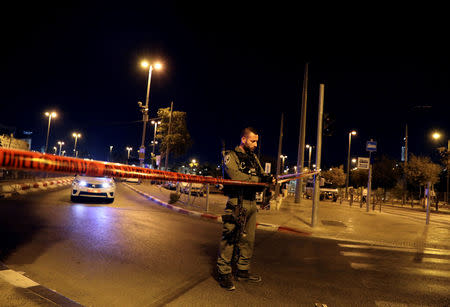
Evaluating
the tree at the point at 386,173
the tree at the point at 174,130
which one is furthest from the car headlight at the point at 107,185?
the tree at the point at 386,173

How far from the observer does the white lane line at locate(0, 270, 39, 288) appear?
3.34m

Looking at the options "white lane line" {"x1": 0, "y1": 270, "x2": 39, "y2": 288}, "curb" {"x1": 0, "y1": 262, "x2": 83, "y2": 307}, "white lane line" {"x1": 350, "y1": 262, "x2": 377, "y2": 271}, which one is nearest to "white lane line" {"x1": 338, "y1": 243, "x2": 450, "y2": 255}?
"white lane line" {"x1": 350, "y1": 262, "x2": 377, "y2": 271}

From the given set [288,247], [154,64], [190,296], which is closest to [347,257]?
[288,247]

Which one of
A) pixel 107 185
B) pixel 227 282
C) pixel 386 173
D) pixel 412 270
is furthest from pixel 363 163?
pixel 386 173

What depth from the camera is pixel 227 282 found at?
145 inches

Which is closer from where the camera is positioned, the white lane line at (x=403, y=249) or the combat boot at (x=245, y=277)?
the combat boot at (x=245, y=277)

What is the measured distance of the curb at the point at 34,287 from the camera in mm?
3018

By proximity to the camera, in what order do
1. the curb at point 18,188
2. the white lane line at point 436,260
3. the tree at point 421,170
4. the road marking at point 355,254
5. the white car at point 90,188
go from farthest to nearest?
the tree at point 421,170, the curb at point 18,188, the white car at point 90,188, the road marking at point 355,254, the white lane line at point 436,260

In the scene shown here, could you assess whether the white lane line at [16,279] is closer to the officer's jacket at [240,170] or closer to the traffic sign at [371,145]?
the officer's jacket at [240,170]

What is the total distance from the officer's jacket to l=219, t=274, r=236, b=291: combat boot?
1.02 meters

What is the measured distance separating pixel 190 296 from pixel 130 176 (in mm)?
1678

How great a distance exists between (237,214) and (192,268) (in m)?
1.38

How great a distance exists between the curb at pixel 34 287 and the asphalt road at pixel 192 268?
13 cm

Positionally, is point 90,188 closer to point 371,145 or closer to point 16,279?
point 16,279
